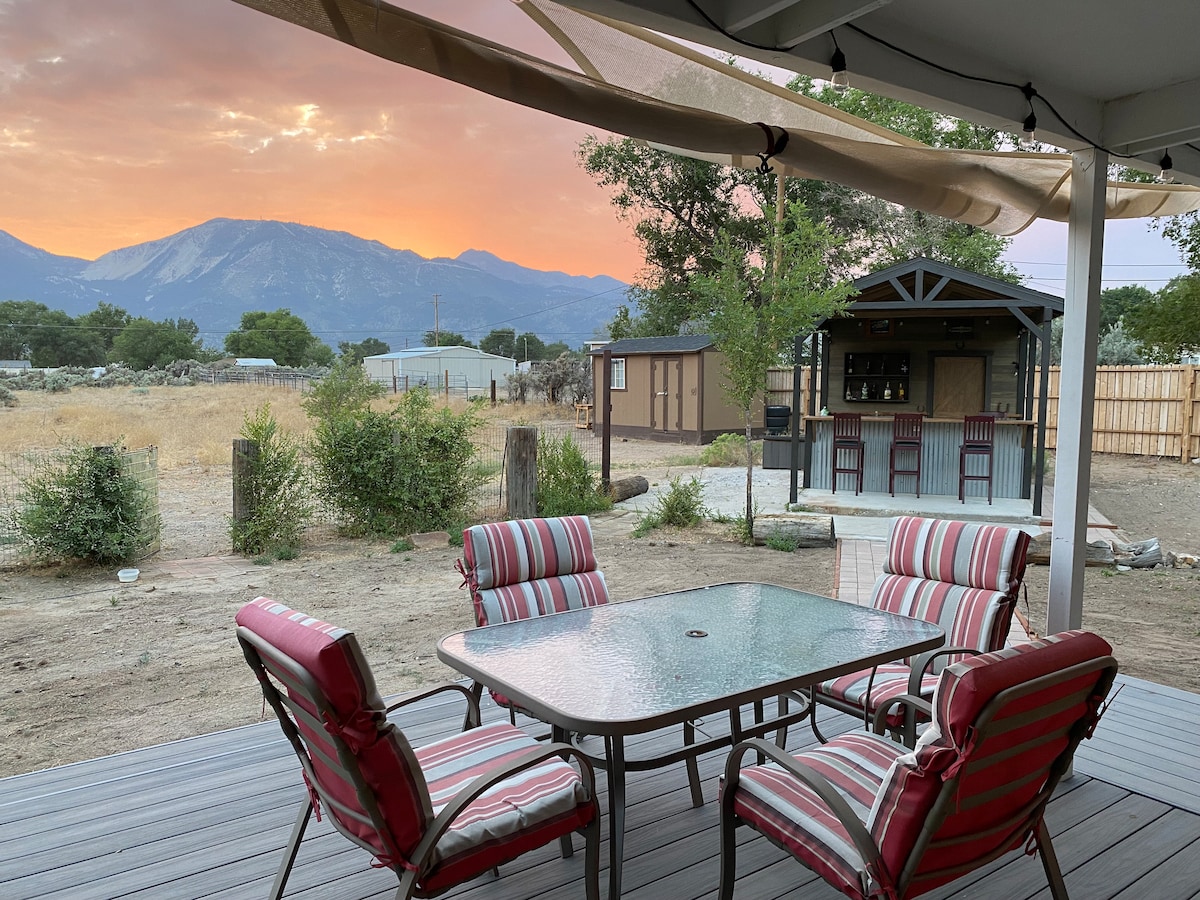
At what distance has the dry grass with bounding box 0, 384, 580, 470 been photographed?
12.5 m

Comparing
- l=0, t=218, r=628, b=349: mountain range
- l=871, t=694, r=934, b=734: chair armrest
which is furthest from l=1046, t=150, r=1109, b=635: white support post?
l=0, t=218, r=628, b=349: mountain range

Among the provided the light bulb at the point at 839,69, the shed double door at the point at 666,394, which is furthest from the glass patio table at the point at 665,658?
the shed double door at the point at 666,394

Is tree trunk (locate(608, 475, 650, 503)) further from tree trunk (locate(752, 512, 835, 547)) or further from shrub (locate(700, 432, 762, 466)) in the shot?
shrub (locate(700, 432, 762, 466))

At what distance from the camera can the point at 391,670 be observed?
432cm

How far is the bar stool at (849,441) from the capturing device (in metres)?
10.1

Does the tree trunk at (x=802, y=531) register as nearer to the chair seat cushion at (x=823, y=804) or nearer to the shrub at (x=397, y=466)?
the shrub at (x=397, y=466)

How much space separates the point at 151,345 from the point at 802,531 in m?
34.4

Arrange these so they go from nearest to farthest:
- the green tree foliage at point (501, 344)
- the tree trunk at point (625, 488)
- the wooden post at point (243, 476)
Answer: the wooden post at point (243, 476), the tree trunk at point (625, 488), the green tree foliage at point (501, 344)

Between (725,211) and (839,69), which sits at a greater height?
(725,211)

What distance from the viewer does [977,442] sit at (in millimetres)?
9648

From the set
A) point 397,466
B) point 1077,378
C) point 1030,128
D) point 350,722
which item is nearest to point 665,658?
point 350,722

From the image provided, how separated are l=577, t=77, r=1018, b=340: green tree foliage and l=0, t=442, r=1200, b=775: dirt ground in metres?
11.4

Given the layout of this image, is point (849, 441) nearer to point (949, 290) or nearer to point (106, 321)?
point (949, 290)

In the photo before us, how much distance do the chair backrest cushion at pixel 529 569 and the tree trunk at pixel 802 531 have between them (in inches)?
183
